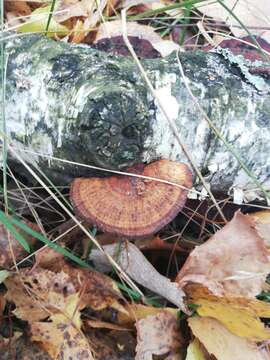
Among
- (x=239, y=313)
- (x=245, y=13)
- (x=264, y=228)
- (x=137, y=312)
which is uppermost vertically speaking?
(x=245, y=13)

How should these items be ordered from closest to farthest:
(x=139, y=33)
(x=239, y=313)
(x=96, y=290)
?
(x=239, y=313) < (x=96, y=290) < (x=139, y=33)

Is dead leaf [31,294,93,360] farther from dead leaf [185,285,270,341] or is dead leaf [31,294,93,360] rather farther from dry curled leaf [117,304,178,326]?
dead leaf [185,285,270,341]

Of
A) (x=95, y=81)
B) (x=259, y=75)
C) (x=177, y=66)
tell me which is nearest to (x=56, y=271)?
(x=95, y=81)

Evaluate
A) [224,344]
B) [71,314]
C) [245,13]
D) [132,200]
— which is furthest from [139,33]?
[224,344]

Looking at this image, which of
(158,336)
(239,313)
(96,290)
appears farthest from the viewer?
(96,290)

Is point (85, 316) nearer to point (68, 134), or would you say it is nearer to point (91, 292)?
point (91, 292)

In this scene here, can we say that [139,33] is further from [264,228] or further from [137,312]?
[137,312]
